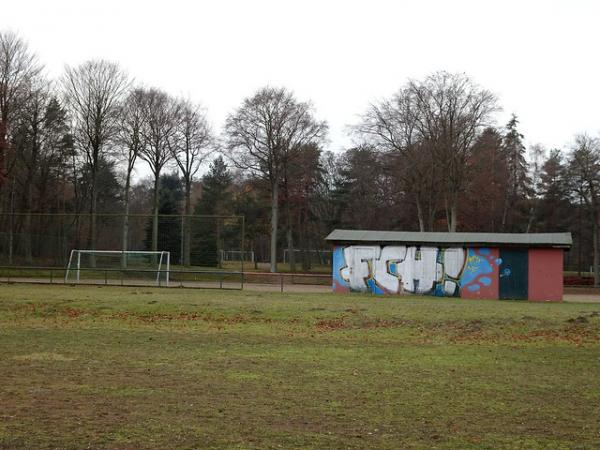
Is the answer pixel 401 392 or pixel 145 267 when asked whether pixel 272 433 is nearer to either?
pixel 401 392

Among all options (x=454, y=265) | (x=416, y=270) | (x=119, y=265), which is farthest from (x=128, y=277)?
(x=454, y=265)

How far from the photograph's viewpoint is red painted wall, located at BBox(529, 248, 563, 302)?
31.2 meters

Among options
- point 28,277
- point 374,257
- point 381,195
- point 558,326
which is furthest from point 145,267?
point 381,195

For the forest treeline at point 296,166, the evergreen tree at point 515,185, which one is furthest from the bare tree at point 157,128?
the evergreen tree at point 515,185

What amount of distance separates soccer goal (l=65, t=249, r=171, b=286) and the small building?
8418mm

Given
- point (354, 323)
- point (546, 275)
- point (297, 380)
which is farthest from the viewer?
point (546, 275)

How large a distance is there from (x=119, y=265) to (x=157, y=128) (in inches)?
916

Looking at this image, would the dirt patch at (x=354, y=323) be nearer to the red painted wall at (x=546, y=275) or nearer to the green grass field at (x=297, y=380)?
the green grass field at (x=297, y=380)

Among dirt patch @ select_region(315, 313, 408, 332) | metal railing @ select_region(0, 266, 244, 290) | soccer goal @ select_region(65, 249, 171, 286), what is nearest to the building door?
metal railing @ select_region(0, 266, 244, 290)

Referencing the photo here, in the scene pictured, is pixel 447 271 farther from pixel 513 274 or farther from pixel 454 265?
pixel 513 274

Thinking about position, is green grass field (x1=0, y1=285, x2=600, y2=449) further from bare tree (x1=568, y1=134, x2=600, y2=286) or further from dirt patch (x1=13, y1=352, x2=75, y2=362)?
bare tree (x1=568, y1=134, x2=600, y2=286)

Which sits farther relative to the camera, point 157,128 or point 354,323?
point 157,128

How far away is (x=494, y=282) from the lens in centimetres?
3177

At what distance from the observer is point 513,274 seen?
31547mm
